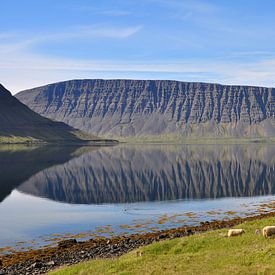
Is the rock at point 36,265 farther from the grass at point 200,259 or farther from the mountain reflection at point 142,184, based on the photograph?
the mountain reflection at point 142,184

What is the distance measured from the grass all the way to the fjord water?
19676 millimetres

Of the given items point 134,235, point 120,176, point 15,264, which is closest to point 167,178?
point 120,176

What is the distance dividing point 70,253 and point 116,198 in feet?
143

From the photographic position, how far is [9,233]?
51.3 metres

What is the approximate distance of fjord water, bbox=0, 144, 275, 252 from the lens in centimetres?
5609

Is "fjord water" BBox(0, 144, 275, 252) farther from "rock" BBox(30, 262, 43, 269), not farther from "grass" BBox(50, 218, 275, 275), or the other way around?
"grass" BBox(50, 218, 275, 275)

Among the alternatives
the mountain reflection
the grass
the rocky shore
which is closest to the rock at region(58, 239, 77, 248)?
the rocky shore

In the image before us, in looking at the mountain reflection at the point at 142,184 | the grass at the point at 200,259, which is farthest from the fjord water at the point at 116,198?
the grass at the point at 200,259

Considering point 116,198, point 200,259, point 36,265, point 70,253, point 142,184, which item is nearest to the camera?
point 200,259

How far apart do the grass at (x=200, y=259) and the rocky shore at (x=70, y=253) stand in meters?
6.17

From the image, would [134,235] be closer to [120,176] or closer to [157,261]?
[157,261]

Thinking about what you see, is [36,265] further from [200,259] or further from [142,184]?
[142,184]

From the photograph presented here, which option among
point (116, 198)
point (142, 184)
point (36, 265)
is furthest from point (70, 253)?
point (142, 184)

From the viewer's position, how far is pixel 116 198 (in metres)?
83.1
